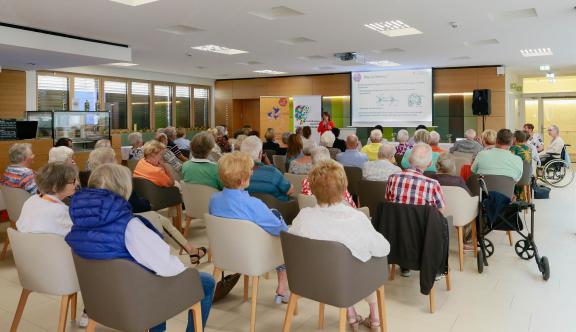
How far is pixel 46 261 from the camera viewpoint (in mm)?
2709

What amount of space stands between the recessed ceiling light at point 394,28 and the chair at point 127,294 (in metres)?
6.15

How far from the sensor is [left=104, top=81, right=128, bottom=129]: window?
1308 centimetres

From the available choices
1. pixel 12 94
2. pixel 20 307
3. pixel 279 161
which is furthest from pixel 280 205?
pixel 12 94

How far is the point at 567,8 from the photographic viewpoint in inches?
253

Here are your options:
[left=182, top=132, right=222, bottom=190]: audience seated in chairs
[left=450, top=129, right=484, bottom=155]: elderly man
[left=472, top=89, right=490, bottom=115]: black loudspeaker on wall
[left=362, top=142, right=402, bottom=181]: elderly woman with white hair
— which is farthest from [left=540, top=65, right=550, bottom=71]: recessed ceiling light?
[left=182, top=132, right=222, bottom=190]: audience seated in chairs

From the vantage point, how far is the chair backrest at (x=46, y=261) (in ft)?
8.80

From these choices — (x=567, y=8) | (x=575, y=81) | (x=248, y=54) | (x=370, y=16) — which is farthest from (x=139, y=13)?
(x=575, y=81)

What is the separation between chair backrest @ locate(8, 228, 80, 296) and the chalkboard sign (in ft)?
16.5

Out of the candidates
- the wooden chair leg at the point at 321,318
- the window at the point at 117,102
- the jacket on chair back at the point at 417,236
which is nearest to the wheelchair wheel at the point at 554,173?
the jacket on chair back at the point at 417,236

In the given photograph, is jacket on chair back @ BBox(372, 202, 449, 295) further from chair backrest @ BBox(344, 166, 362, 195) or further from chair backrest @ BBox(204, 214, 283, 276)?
chair backrest @ BBox(344, 166, 362, 195)

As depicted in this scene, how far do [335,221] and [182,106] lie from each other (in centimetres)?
1373

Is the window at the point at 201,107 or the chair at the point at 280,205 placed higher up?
the window at the point at 201,107

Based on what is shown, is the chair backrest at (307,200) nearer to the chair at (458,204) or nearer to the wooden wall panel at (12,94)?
the chair at (458,204)

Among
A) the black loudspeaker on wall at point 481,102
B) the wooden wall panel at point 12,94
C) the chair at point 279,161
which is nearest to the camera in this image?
the chair at point 279,161
